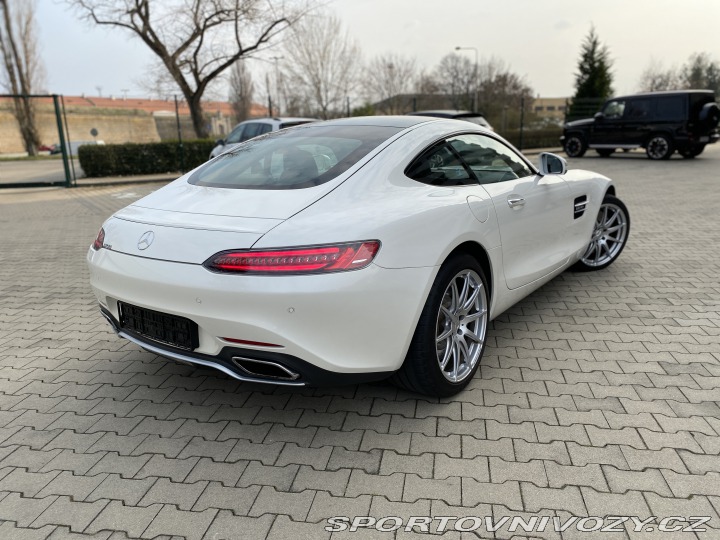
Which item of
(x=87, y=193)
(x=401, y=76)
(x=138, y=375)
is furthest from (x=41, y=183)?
(x=401, y=76)

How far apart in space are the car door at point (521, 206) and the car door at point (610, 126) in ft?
51.1

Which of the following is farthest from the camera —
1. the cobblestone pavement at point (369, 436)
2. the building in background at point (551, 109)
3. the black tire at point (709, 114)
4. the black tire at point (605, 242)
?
the building in background at point (551, 109)

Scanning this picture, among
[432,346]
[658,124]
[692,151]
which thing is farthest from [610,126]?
[432,346]

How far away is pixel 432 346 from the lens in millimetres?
2760

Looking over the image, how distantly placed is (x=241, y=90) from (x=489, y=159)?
36451 millimetres

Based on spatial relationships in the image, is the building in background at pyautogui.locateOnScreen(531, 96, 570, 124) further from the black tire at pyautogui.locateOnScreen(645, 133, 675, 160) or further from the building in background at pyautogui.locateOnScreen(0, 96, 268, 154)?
the building in background at pyautogui.locateOnScreen(0, 96, 268, 154)

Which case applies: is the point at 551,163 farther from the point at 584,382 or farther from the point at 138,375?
the point at 138,375

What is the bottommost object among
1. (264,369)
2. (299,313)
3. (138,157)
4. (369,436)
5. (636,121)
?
(369,436)

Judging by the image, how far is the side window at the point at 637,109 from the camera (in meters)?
17.0

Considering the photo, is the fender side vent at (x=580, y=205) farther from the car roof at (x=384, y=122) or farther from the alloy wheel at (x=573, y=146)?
the alloy wheel at (x=573, y=146)

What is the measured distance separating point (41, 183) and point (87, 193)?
194 cm

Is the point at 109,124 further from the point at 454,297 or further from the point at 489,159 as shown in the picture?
the point at 454,297

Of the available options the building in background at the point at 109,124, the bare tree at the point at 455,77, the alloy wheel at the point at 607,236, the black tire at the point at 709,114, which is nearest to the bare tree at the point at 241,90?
the building in background at the point at 109,124

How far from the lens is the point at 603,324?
4.08 meters
